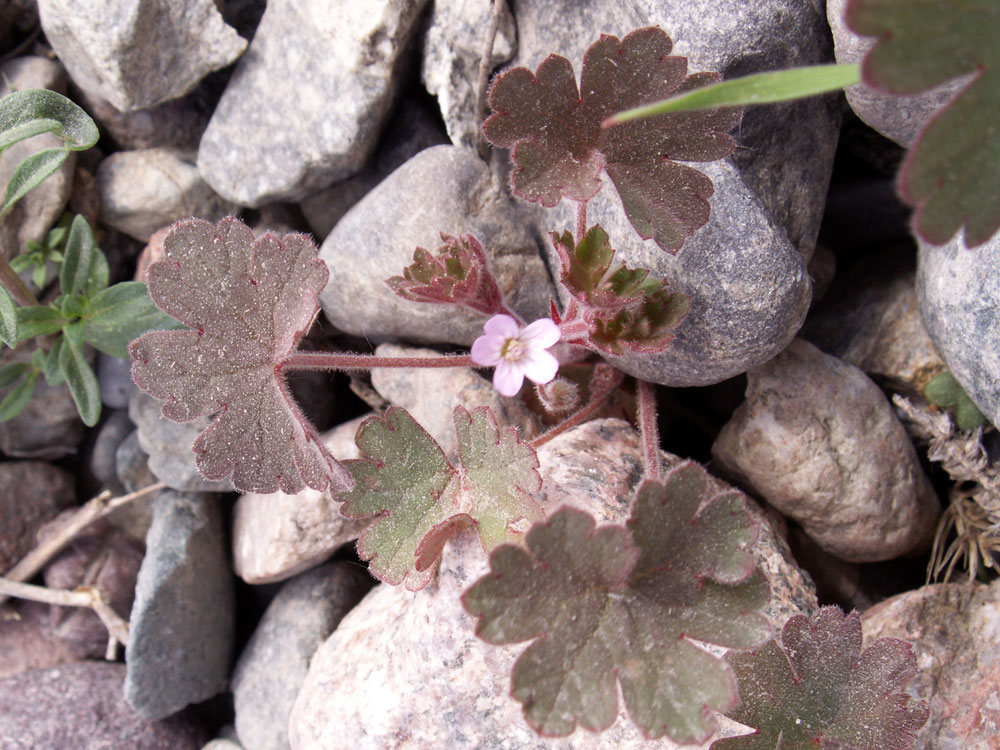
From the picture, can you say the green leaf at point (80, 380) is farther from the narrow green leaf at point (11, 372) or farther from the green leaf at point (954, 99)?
the green leaf at point (954, 99)

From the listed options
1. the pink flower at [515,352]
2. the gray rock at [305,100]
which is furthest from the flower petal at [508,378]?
the gray rock at [305,100]

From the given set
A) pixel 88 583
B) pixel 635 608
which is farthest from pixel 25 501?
pixel 635 608

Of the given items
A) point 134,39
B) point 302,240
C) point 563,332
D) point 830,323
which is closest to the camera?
point 302,240

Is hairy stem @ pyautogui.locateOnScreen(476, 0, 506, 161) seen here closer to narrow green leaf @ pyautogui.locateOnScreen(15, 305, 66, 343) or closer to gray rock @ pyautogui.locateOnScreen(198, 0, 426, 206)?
gray rock @ pyautogui.locateOnScreen(198, 0, 426, 206)

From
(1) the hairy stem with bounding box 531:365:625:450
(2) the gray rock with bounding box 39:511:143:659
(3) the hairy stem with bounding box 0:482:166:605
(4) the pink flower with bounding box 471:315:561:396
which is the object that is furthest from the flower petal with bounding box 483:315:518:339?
(2) the gray rock with bounding box 39:511:143:659

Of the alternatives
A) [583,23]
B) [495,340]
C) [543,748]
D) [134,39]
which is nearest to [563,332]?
[495,340]

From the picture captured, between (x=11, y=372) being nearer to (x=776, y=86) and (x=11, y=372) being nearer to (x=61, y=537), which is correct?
(x=61, y=537)

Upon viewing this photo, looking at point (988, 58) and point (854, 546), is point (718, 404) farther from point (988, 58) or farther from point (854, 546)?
point (988, 58)
